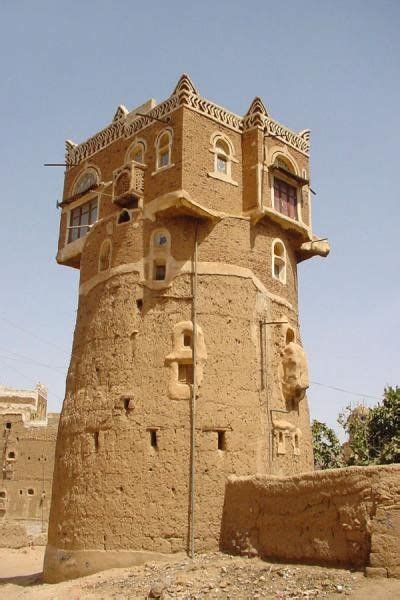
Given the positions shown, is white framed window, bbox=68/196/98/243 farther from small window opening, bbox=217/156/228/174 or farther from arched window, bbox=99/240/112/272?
small window opening, bbox=217/156/228/174

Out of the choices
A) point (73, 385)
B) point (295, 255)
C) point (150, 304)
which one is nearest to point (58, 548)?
point (73, 385)

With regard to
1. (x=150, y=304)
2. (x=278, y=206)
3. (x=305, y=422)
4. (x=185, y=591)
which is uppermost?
(x=278, y=206)

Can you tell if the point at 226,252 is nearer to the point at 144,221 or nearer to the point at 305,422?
the point at 144,221

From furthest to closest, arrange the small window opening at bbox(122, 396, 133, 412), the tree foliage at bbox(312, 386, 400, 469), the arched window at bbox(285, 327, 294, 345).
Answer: the tree foliage at bbox(312, 386, 400, 469) < the arched window at bbox(285, 327, 294, 345) < the small window opening at bbox(122, 396, 133, 412)

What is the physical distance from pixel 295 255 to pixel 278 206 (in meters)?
2.39

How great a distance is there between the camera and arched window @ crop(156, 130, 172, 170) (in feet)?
69.7

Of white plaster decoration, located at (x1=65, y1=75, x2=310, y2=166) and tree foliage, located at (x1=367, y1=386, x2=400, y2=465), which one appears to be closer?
white plaster decoration, located at (x1=65, y1=75, x2=310, y2=166)

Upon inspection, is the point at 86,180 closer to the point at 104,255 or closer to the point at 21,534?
the point at 104,255

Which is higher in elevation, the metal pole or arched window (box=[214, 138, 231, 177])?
Answer: arched window (box=[214, 138, 231, 177])

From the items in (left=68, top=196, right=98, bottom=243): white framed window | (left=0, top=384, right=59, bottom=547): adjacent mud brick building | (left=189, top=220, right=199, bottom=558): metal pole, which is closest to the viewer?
(left=189, top=220, right=199, bottom=558): metal pole

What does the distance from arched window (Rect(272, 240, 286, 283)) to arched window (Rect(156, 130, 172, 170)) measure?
4302mm

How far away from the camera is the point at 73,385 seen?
2102cm

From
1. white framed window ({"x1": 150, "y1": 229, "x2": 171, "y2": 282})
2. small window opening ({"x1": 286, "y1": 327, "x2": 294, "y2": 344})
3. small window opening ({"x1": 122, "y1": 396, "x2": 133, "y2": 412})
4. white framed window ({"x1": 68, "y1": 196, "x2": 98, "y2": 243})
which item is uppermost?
white framed window ({"x1": 68, "y1": 196, "x2": 98, "y2": 243})

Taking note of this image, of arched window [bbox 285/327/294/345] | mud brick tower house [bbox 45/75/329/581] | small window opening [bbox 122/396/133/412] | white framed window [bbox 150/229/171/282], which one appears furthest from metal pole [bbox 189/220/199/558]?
arched window [bbox 285/327/294/345]
